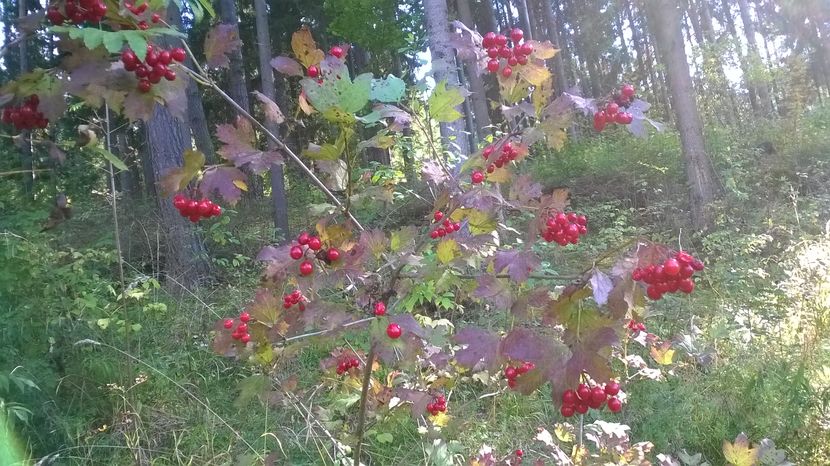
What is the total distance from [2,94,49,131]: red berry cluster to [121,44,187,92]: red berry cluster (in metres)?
0.23

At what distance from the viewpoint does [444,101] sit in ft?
4.86

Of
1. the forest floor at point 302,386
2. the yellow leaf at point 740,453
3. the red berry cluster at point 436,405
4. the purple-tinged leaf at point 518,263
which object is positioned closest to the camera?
the purple-tinged leaf at point 518,263

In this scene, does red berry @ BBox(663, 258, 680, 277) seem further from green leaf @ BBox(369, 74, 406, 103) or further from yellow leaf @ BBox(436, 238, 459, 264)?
green leaf @ BBox(369, 74, 406, 103)

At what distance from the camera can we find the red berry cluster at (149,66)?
3.59 ft

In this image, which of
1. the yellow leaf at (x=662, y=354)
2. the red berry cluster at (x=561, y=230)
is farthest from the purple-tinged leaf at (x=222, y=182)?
the yellow leaf at (x=662, y=354)

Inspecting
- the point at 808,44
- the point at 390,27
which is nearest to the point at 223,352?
the point at 390,27

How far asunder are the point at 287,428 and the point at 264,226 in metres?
7.03

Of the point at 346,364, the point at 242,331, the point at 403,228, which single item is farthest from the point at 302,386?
the point at 403,228

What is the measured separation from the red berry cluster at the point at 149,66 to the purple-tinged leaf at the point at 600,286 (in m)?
0.98

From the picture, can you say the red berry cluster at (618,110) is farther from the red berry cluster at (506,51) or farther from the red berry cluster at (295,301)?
the red berry cluster at (295,301)

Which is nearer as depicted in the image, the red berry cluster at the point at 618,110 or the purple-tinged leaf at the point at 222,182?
the purple-tinged leaf at the point at 222,182

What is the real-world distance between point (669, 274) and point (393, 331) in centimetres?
63

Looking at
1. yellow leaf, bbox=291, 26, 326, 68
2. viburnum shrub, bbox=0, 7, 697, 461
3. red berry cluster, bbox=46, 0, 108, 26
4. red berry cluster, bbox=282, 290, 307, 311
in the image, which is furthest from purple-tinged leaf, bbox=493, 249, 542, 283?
red berry cluster, bbox=46, 0, 108, 26

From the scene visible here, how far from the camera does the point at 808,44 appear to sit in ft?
52.6
